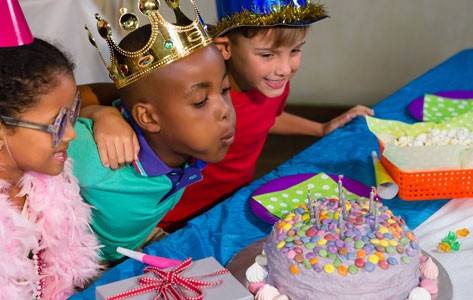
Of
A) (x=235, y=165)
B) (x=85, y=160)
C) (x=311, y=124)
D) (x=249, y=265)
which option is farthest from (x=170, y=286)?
(x=311, y=124)

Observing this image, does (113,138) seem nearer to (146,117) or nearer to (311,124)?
(146,117)

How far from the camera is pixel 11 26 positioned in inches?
40.9

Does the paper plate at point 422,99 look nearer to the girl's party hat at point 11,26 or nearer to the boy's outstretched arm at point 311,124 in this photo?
the boy's outstretched arm at point 311,124

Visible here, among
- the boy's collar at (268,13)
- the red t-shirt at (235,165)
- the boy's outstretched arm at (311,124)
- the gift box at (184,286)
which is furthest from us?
the boy's outstretched arm at (311,124)

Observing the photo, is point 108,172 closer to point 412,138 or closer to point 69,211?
point 69,211

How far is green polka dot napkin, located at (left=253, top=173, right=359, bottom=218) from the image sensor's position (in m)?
1.42

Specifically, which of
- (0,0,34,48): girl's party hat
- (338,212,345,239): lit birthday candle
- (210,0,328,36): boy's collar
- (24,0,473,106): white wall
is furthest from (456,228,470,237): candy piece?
(24,0,473,106): white wall

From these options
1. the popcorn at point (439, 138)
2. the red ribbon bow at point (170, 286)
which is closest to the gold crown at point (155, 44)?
the red ribbon bow at point (170, 286)

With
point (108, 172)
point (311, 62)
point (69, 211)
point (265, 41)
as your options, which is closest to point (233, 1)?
point (265, 41)

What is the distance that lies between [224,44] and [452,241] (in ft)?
2.42

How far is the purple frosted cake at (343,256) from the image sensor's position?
3.43 feet

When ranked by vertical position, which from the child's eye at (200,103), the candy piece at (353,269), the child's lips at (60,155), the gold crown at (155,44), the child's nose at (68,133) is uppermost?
the gold crown at (155,44)

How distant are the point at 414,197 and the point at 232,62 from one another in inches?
22.4

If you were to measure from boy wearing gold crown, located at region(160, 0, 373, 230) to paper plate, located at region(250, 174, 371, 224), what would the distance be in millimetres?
257
